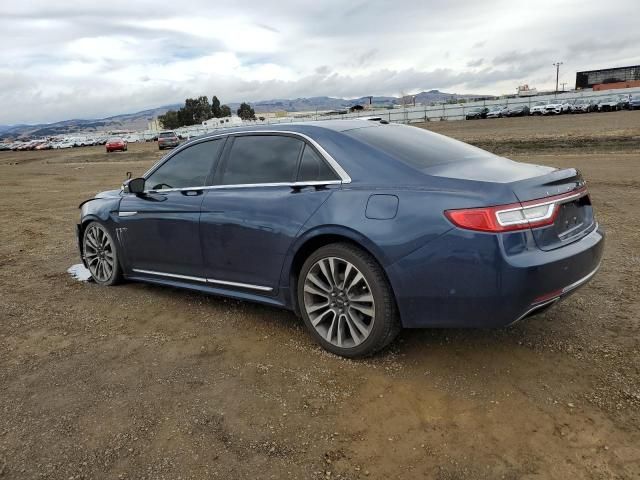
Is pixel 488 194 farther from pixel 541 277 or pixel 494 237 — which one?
pixel 541 277

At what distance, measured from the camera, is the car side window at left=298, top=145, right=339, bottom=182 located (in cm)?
390

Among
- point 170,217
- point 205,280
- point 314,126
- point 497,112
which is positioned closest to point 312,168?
point 314,126

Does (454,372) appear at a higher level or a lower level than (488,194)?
lower

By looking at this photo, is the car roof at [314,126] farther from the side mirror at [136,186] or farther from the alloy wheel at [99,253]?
the alloy wheel at [99,253]

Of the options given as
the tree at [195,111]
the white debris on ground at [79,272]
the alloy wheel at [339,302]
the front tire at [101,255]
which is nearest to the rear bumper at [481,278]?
the alloy wheel at [339,302]

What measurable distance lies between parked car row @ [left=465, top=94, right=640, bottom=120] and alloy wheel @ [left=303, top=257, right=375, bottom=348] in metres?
55.7

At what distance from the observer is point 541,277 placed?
10.4ft

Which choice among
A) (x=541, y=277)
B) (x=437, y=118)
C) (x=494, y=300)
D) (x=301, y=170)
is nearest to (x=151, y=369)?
(x=301, y=170)

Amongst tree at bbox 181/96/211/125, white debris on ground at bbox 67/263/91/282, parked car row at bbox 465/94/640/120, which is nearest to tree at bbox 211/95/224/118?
A: tree at bbox 181/96/211/125

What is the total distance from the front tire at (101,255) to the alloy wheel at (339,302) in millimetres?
2661

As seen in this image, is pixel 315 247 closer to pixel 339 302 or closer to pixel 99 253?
pixel 339 302

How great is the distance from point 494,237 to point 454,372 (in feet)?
3.38

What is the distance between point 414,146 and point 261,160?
1213 mm

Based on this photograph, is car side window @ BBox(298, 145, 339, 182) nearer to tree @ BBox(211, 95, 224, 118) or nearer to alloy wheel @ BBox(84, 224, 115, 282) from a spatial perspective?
alloy wheel @ BBox(84, 224, 115, 282)
